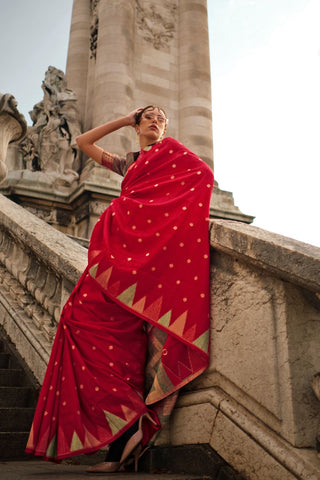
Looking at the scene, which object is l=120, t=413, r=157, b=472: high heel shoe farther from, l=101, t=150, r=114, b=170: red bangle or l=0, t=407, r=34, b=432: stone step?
l=101, t=150, r=114, b=170: red bangle

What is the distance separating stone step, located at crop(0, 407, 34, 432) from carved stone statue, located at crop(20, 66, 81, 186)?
7019 mm

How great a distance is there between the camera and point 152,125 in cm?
297

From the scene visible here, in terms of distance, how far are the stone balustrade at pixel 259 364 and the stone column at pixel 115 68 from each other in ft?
24.9

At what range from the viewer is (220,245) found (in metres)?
2.28

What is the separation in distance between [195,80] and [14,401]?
379 inches

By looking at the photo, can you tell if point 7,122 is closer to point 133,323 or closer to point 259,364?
point 133,323

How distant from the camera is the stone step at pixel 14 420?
2.78m

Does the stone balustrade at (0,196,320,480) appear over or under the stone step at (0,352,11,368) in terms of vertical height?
over

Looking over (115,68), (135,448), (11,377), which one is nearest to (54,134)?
(115,68)

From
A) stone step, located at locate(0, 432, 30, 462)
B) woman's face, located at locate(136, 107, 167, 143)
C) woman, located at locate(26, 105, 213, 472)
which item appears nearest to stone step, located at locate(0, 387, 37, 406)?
stone step, located at locate(0, 432, 30, 462)

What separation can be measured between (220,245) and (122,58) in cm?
885

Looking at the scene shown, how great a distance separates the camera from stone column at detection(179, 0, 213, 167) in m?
10.8

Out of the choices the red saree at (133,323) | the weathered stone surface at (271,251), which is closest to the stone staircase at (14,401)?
the red saree at (133,323)

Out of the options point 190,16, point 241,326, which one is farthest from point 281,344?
point 190,16
